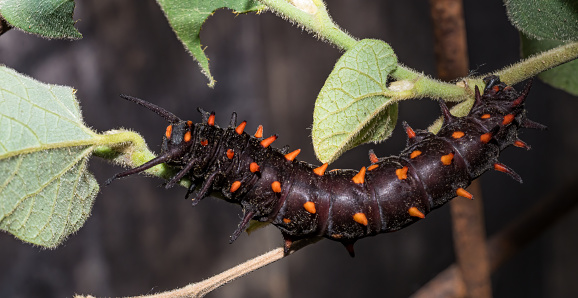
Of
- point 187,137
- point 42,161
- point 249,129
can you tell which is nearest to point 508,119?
point 187,137

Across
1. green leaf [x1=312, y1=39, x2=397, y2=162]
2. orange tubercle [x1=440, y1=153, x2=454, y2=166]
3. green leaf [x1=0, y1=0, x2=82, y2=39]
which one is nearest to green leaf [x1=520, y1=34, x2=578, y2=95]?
orange tubercle [x1=440, y1=153, x2=454, y2=166]

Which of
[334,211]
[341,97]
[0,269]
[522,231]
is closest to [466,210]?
[522,231]

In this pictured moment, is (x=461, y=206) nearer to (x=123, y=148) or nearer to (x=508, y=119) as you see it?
(x=508, y=119)

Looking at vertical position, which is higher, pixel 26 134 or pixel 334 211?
pixel 26 134

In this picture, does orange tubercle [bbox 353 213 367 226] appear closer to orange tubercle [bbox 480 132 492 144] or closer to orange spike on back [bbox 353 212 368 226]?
orange spike on back [bbox 353 212 368 226]

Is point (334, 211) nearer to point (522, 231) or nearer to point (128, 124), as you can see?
point (522, 231)
